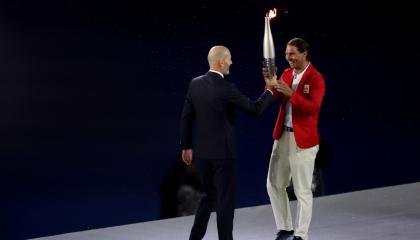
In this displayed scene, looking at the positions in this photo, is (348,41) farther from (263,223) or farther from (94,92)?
(94,92)

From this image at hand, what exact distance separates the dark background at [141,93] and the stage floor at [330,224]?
19 centimetres

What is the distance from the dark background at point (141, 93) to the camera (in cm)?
557

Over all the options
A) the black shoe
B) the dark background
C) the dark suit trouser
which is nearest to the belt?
the dark suit trouser

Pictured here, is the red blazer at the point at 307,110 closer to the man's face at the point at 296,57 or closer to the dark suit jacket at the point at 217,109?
the man's face at the point at 296,57

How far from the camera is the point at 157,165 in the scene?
631 centimetres

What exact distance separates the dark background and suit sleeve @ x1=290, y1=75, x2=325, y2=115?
1411 millimetres

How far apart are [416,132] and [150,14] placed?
124 inches

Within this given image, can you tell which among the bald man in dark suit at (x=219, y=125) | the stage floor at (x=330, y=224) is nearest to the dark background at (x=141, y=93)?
the stage floor at (x=330, y=224)

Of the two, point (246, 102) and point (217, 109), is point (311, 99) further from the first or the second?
point (217, 109)

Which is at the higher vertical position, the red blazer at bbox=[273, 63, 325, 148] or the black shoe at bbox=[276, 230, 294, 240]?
the red blazer at bbox=[273, 63, 325, 148]

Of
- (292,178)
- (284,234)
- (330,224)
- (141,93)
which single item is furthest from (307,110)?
(141,93)

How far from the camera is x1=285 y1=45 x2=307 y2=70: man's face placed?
207 inches

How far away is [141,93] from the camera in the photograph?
614cm

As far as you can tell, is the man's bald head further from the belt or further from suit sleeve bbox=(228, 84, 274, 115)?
the belt
